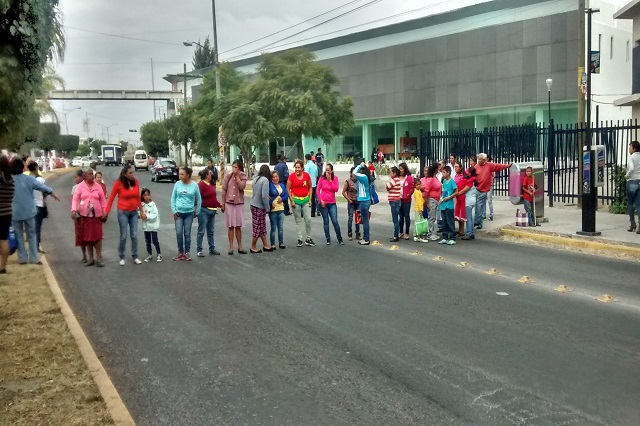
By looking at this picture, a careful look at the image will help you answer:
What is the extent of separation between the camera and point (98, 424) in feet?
15.6

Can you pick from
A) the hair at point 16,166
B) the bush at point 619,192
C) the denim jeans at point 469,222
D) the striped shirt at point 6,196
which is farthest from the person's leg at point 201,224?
the bush at point 619,192

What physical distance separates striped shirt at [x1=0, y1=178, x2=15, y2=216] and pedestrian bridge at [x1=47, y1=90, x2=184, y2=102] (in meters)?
72.2

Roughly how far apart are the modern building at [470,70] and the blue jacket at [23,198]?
2856cm

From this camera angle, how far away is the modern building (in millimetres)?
44000

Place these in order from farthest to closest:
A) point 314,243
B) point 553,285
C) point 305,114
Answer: point 305,114
point 314,243
point 553,285

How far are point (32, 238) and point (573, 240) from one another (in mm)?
10719

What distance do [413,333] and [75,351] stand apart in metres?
3.51

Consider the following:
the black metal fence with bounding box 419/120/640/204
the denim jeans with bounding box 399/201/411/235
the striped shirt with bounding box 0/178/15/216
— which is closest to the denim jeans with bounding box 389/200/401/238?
the denim jeans with bounding box 399/201/411/235

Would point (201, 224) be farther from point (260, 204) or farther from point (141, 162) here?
point (141, 162)

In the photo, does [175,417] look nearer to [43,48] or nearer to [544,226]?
[43,48]

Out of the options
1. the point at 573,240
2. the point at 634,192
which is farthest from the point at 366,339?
the point at 634,192

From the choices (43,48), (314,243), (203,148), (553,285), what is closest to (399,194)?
(314,243)

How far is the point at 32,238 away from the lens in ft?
39.0

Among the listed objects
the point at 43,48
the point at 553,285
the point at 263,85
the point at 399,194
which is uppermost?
the point at 263,85
